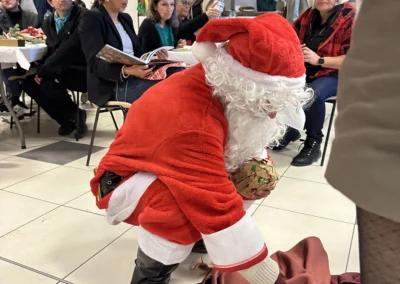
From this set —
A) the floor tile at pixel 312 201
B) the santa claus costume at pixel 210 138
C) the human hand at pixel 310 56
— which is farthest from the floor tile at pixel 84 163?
the human hand at pixel 310 56

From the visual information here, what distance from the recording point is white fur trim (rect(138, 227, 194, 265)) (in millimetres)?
1085

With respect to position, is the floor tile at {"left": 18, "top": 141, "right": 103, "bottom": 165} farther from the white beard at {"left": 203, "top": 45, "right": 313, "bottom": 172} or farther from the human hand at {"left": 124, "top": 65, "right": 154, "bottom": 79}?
the white beard at {"left": 203, "top": 45, "right": 313, "bottom": 172}

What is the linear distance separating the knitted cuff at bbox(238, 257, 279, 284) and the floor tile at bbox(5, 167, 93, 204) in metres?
1.14

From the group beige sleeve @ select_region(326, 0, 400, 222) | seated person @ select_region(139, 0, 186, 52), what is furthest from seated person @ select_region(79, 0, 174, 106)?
beige sleeve @ select_region(326, 0, 400, 222)

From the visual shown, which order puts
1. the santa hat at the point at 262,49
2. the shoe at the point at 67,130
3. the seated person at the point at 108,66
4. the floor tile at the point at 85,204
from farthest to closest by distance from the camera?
the shoe at the point at 67,130 → the seated person at the point at 108,66 → the floor tile at the point at 85,204 → the santa hat at the point at 262,49

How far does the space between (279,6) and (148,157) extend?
3.53 meters

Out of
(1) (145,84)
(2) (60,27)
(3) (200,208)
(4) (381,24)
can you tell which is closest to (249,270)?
(3) (200,208)

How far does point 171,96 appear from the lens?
1.07 meters

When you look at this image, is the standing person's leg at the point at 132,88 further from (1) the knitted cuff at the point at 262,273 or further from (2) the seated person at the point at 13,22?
(2) the seated person at the point at 13,22

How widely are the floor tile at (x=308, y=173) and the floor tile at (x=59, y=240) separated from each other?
1059mm

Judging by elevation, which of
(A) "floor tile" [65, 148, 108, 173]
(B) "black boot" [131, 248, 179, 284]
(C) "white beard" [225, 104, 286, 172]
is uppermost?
(C) "white beard" [225, 104, 286, 172]

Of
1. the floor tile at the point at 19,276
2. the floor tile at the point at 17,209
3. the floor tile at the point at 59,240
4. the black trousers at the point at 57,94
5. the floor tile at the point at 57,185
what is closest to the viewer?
the floor tile at the point at 19,276

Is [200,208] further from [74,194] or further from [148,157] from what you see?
[74,194]

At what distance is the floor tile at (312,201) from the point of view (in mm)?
1828
